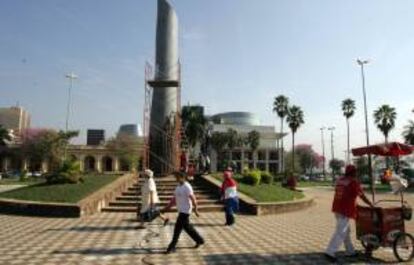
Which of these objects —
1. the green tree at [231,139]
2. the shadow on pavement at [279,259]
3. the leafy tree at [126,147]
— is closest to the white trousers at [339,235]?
the shadow on pavement at [279,259]

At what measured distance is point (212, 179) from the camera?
20641 millimetres

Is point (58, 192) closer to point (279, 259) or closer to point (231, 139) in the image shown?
point (279, 259)

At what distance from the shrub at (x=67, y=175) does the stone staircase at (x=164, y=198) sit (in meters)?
2.19

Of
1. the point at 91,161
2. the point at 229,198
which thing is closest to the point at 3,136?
the point at 91,161

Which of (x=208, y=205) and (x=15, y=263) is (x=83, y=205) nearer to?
(x=208, y=205)

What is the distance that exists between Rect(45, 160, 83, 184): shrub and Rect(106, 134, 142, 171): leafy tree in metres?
53.8

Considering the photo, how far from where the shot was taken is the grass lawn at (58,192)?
648 inches

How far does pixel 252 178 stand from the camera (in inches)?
850

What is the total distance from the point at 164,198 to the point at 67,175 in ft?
→ 14.6

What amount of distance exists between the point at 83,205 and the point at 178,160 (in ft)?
27.6

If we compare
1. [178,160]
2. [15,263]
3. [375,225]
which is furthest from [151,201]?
[178,160]

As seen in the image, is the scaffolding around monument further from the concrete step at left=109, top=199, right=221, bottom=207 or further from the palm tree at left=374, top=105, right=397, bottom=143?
the palm tree at left=374, top=105, right=397, bottom=143

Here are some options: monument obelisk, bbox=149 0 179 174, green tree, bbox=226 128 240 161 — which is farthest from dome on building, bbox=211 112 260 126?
monument obelisk, bbox=149 0 179 174

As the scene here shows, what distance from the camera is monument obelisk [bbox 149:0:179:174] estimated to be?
2264 cm
